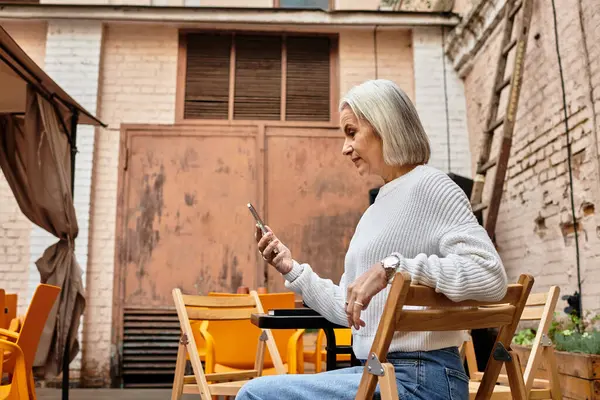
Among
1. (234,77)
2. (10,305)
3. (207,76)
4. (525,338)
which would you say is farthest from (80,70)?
(525,338)

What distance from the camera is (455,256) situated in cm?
126

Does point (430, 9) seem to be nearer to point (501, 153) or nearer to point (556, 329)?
point (501, 153)

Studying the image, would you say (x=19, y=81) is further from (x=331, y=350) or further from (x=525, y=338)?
(x=525, y=338)

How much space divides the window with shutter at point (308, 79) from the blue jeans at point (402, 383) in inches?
217

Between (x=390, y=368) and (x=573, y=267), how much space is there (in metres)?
3.44

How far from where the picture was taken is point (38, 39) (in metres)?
6.68

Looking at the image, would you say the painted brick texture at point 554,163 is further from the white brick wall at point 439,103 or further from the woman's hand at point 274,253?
the woman's hand at point 274,253

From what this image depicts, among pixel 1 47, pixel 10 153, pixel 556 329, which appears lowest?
pixel 556 329

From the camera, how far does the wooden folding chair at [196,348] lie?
2.66m

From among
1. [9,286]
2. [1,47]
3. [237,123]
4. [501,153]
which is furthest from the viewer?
[237,123]

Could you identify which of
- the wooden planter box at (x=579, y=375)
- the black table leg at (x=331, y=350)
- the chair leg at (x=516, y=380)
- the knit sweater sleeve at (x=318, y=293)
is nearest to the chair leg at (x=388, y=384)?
the chair leg at (x=516, y=380)

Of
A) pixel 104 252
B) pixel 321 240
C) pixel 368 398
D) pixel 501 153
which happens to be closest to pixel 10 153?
pixel 104 252

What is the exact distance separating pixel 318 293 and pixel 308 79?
5.38 m

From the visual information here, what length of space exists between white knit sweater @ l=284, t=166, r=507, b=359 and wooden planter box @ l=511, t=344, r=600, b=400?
193 centimetres
